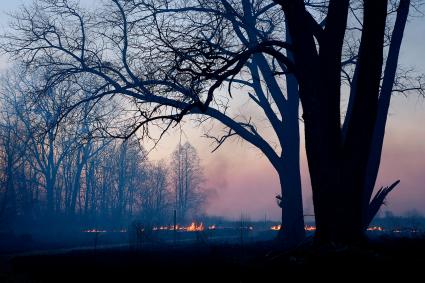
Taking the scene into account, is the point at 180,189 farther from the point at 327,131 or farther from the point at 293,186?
the point at 327,131

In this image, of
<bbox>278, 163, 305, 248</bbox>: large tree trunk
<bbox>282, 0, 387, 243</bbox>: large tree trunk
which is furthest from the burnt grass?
<bbox>278, 163, 305, 248</bbox>: large tree trunk

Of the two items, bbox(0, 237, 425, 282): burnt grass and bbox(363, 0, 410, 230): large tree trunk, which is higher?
bbox(363, 0, 410, 230): large tree trunk

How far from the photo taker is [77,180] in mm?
43281

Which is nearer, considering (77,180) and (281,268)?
(281,268)

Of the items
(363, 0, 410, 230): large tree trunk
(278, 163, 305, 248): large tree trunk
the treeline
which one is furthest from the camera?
the treeline

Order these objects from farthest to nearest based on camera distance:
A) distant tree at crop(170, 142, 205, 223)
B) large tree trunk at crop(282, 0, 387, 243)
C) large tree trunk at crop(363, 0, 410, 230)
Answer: distant tree at crop(170, 142, 205, 223) → large tree trunk at crop(363, 0, 410, 230) → large tree trunk at crop(282, 0, 387, 243)

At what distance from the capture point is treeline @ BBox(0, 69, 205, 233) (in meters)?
37.4

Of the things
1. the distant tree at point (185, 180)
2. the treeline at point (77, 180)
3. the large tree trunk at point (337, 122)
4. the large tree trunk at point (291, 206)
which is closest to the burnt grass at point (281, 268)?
the large tree trunk at point (337, 122)

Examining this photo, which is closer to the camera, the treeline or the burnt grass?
the burnt grass

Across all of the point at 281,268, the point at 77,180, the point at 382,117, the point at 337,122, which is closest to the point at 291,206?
the point at 382,117

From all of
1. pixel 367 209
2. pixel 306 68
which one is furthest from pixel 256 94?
pixel 306 68

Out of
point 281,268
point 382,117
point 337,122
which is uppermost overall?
point 382,117

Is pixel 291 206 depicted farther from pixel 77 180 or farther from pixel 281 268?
pixel 77 180

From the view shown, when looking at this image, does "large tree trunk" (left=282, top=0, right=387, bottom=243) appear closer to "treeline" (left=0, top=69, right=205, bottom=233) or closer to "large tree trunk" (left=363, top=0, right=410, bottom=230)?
"large tree trunk" (left=363, top=0, right=410, bottom=230)
